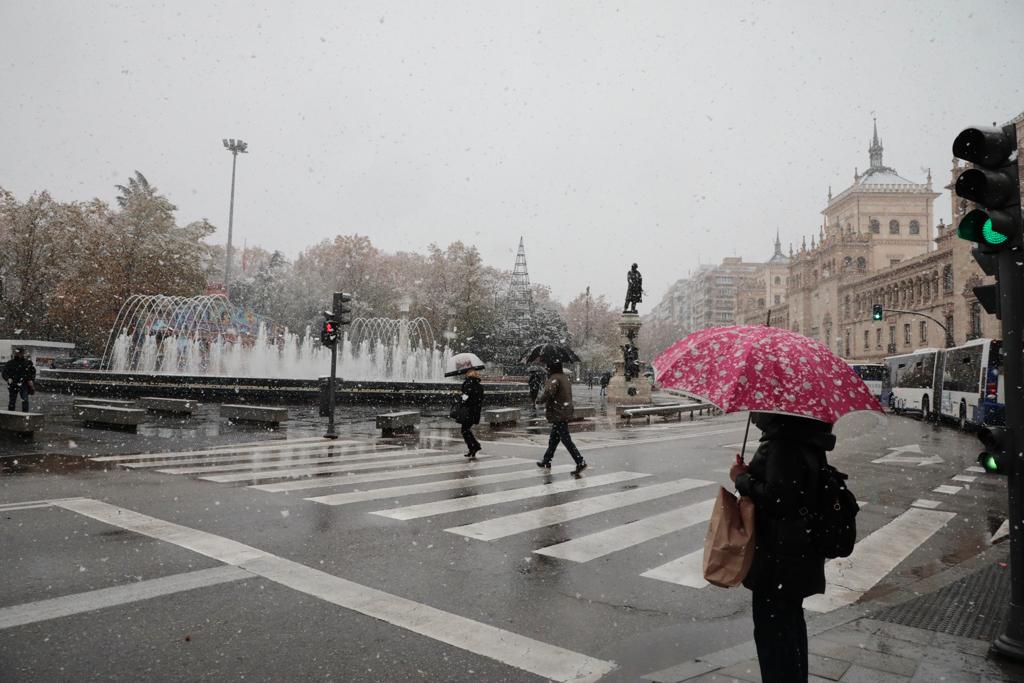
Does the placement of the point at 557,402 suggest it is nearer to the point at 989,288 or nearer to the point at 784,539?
the point at 989,288

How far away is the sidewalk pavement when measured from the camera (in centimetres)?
384

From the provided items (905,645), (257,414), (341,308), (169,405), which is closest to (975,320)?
(341,308)

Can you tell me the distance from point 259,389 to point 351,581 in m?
20.4

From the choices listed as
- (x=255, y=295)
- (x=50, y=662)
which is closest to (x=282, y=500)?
(x=50, y=662)

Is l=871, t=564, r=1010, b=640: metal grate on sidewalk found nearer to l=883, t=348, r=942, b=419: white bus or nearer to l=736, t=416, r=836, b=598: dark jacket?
l=736, t=416, r=836, b=598: dark jacket

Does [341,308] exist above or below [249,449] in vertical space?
above

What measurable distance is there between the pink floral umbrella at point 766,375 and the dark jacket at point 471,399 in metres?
8.89

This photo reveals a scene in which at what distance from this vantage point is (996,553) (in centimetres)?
691

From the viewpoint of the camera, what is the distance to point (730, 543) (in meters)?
3.28

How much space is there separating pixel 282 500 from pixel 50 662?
4.55 meters

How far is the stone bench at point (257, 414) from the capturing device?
1766cm

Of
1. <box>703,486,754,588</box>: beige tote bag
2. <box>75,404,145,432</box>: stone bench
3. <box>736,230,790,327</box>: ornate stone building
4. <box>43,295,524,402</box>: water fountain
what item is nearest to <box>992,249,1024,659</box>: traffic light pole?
<box>703,486,754,588</box>: beige tote bag

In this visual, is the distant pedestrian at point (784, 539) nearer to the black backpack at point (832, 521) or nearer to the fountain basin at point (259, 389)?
the black backpack at point (832, 521)

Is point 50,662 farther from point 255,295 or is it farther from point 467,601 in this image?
point 255,295
